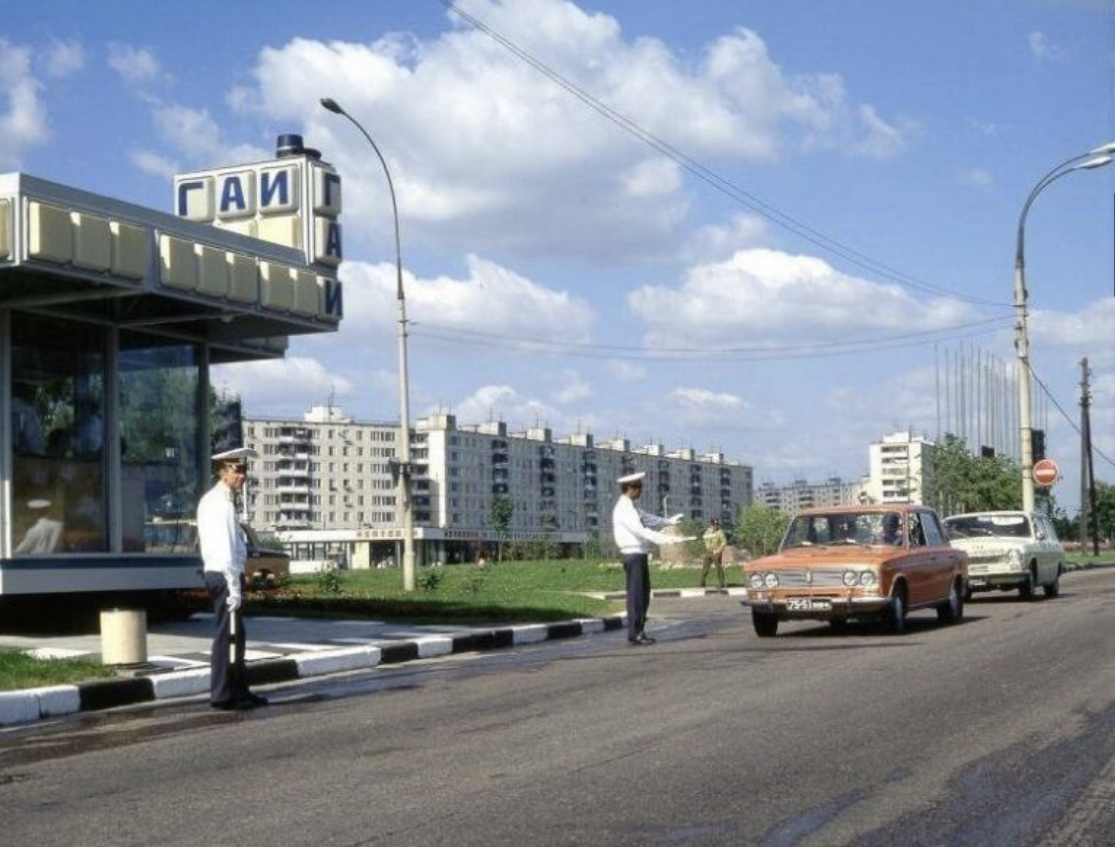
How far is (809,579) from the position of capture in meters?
17.6

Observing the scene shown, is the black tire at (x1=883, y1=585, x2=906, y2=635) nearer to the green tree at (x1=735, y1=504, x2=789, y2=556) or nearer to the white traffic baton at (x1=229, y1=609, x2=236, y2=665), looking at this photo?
the white traffic baton at (x1=229, y1=609, x2=236, y2=665)

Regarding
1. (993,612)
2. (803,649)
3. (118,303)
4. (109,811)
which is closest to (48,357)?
(118,303)

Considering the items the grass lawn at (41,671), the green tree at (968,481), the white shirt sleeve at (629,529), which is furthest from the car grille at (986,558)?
the green tree at (968,481)

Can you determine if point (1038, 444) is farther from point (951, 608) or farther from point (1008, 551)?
point (951, 608)

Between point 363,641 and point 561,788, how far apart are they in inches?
406

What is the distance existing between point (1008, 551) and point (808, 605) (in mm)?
9668

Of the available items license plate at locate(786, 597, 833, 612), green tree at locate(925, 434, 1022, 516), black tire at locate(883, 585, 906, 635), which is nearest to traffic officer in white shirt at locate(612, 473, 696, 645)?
license plate at locate(786, 597, 833, 612)

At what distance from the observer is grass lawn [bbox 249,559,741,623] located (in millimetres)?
21703

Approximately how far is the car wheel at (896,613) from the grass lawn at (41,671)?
349 inches

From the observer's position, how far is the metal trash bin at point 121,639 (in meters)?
14.2

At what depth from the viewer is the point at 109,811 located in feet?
23.7

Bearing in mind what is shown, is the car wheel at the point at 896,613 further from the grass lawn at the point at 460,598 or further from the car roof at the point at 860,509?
the grass lawn at the point at 460,598

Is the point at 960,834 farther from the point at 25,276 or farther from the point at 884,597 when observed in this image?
the point at 25,276

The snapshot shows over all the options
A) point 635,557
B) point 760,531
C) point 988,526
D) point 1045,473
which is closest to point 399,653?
point 635,557
